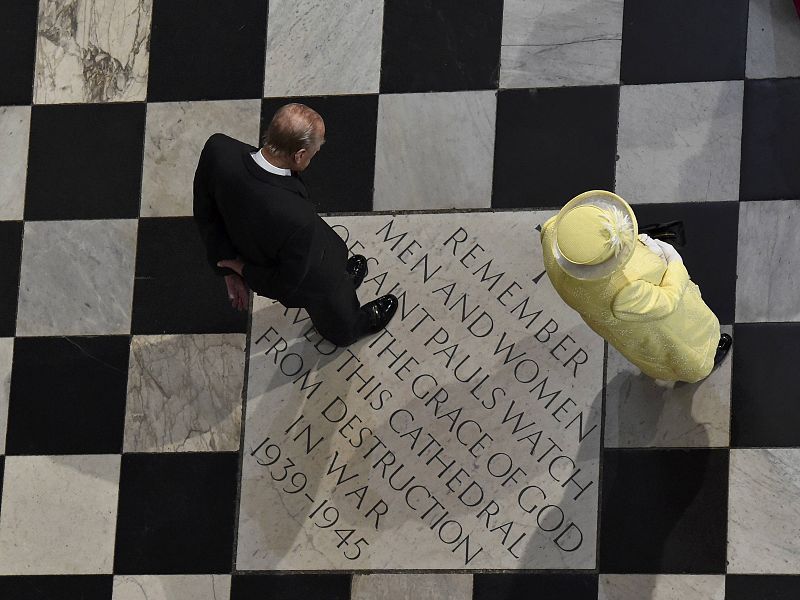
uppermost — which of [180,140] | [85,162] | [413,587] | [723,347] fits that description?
[180,140]

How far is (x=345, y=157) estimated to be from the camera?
4.49 meters

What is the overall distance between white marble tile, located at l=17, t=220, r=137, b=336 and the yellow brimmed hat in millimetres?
2009

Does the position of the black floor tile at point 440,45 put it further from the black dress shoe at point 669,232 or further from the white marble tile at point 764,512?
the white marble tile at point 764,512

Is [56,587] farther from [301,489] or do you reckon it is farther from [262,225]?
[262,225]

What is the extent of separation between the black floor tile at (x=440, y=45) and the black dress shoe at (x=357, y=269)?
675 mm

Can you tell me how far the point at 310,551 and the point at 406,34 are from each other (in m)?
1.96

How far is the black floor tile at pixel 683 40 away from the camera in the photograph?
4.30m

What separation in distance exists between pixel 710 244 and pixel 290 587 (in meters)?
1.90

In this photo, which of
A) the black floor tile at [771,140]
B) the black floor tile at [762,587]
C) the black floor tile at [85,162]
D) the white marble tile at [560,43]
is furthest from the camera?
the black floor tile at [85,162]

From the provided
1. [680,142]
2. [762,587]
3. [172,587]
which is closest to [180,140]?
[172,587]

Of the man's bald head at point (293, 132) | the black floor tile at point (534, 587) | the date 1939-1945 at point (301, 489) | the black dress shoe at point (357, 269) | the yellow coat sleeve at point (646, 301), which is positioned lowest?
the black floor tile at point (534, 587)

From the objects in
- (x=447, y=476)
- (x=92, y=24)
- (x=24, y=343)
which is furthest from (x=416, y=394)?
(x=92, y=24)

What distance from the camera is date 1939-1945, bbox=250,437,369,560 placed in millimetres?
4168

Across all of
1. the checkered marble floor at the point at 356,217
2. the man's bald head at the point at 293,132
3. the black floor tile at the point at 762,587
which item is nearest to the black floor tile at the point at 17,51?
the checkered marble floor at the point at 356,217
